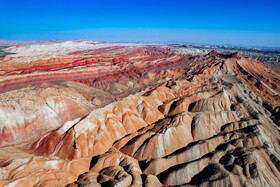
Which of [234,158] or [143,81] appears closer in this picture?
[234,158]

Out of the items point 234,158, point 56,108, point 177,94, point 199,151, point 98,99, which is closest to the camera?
point 234,158

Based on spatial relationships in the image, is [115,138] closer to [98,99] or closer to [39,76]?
[98,99]

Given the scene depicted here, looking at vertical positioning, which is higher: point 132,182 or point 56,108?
point 56,108

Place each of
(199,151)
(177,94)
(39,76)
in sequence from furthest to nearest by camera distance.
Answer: (39,76) < (177,94) < (199,151)

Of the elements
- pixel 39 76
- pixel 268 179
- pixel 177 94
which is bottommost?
pixel 268 179

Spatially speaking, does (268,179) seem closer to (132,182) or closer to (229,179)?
(229,179)

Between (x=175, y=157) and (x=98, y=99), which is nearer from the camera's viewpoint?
(x=175, y=157)

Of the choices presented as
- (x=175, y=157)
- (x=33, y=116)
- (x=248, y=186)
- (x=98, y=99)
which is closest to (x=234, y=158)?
(x=248, y=186)

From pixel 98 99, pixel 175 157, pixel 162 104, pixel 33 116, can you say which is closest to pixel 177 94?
pixel 162 104

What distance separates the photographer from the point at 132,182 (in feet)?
56.3

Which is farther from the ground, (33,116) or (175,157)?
(33,116)

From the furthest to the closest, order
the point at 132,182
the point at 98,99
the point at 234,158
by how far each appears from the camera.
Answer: the point at 98,99 → the point at 234,158 → the point at 132,182

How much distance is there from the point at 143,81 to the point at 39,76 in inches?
1418

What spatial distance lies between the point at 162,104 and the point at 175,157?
17.0m
